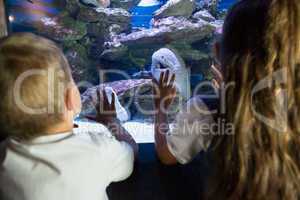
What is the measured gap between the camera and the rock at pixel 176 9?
1.04 meters

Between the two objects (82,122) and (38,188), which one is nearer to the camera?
(38,188)

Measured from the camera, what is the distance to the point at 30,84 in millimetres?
679

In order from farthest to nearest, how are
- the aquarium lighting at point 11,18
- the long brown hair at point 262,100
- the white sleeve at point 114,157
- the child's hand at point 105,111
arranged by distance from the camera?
the aquarium lighting at point 11,18 < the child's hand at point 105,111 < the white sleeve at point 114,157 < the long brown hair at point 262,100

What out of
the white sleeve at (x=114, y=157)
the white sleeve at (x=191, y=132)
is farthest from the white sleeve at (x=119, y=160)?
the white sleeve at (x=191, y=132)

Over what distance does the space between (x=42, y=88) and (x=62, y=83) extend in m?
0.05

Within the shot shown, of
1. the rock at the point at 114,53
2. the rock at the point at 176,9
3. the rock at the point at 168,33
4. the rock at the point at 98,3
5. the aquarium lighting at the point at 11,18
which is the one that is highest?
the rock at the point at 98,3

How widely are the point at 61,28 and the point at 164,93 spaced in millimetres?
417

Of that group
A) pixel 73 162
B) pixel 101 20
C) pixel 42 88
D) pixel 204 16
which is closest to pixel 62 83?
pixel 42 88

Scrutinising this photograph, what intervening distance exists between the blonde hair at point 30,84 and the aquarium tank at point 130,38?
0.29 m

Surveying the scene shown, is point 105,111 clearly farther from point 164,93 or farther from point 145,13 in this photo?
point 145,13

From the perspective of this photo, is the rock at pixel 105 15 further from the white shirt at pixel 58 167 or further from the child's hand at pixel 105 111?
the white shirt at pixel 58 167

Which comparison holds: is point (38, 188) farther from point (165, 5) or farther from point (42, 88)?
point (165, 5)

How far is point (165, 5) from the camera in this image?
41.3 inches

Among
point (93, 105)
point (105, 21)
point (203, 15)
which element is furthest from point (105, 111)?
point (203, 15)
